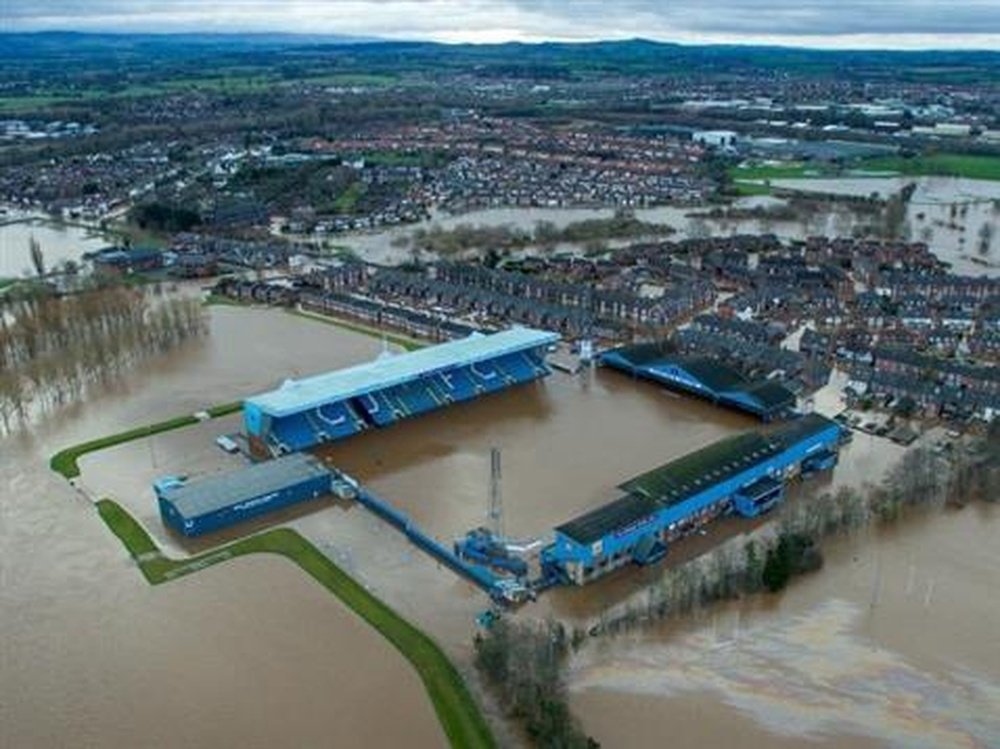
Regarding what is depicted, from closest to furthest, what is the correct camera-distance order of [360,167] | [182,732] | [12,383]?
[182,732]
[12,383]
[360,167]

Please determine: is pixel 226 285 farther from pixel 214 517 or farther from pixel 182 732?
pixel 182 732

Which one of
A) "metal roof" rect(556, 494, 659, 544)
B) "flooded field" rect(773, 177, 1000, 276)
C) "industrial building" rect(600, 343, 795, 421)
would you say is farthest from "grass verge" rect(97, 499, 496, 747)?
"flooded field" rect(773, 177, 1000, 276)

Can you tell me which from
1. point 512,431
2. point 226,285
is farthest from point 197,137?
point 512,431

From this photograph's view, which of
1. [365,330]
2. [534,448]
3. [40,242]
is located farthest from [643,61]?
[534,448]

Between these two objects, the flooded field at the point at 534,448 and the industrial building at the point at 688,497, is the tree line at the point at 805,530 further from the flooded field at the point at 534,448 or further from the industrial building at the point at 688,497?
the flooded field at the point at 534,448

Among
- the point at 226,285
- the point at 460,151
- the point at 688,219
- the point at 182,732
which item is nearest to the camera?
the point at 182,732

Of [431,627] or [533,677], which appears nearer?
[533,677]

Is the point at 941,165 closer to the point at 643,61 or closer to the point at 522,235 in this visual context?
the point at 522,235
